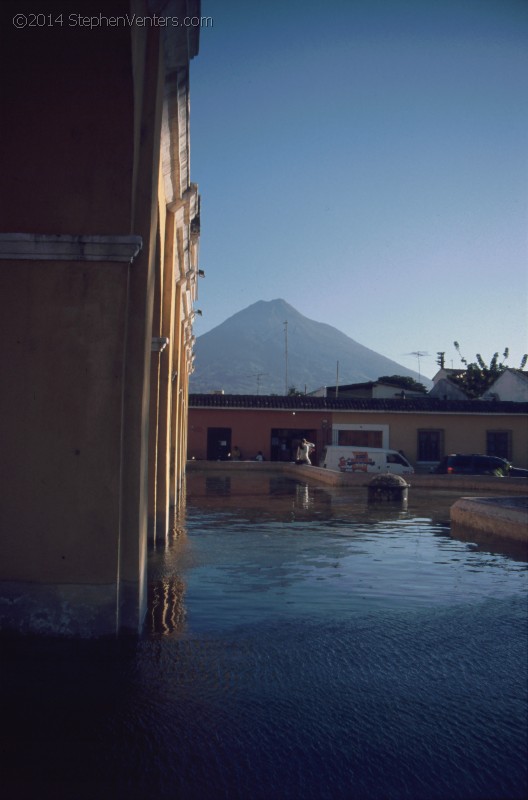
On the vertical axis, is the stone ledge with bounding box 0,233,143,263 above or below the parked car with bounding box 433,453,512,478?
above

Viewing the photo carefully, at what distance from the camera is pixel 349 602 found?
6957 mm

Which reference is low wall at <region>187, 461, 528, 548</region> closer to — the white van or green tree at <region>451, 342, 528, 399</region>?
the white van

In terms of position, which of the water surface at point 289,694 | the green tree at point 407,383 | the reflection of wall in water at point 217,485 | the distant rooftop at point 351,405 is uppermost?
the green tree at point 407,383

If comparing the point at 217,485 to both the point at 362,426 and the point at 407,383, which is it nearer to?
the point at 362,426

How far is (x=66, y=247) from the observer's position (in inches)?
220

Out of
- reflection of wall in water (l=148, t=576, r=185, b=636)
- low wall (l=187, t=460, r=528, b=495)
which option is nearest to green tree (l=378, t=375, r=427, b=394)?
low wall (l=187, t=460, r=528, b=495)

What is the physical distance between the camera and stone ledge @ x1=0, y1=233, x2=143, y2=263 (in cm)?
557

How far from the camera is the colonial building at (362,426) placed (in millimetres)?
36125

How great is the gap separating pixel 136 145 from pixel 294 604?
4121 mm

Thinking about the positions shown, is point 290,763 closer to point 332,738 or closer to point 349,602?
point 332,738

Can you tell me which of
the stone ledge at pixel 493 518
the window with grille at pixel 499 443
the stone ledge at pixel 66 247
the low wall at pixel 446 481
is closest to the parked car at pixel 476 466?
the low wall at pixel 446 481

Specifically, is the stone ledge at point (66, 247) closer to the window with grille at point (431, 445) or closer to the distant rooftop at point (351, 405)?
the distant rooftop at point (351, 405)

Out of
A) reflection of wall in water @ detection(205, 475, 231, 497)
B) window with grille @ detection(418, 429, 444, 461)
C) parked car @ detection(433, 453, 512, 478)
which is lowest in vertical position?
reflection of wall in water @ detection(205, 475, 231, 497)

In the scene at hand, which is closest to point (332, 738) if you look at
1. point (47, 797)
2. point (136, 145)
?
point (47, 797)
